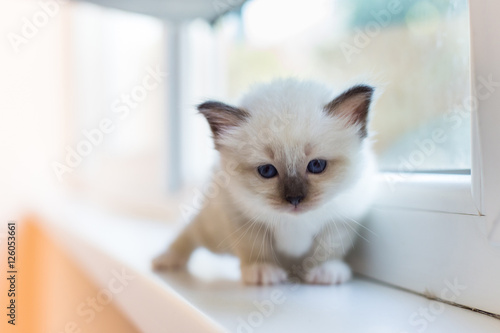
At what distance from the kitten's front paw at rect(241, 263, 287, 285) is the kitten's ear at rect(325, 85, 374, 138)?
342 millimetres

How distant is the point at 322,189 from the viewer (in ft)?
2.73

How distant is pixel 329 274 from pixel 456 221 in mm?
278

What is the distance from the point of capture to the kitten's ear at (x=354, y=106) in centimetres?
82

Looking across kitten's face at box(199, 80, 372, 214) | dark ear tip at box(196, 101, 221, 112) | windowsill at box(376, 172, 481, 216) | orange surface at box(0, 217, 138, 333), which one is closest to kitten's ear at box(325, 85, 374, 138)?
kitten's face at box(199, 80, 372, 214)

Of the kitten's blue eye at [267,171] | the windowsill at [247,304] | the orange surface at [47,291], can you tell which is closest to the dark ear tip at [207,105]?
the kitten's blue eye at [267,171]

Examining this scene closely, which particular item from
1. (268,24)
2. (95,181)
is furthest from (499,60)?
(95,181)

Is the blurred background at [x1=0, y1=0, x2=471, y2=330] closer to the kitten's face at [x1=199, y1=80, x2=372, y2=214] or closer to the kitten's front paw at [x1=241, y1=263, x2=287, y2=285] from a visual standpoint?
the kitten's face at [x1=199, y1=80, x2=372, y2=214]

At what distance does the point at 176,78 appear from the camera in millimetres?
1852

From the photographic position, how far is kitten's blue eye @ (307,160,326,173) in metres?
0.84

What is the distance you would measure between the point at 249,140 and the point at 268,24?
2.23 ft

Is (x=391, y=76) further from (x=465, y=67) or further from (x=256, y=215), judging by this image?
(x=256, y=215)

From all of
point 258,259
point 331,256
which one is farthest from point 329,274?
point 258,259

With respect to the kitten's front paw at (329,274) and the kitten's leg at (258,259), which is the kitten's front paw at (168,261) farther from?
the kitten's front paw at (329,274)

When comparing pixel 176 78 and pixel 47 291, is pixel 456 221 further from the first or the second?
pixel 176 78
